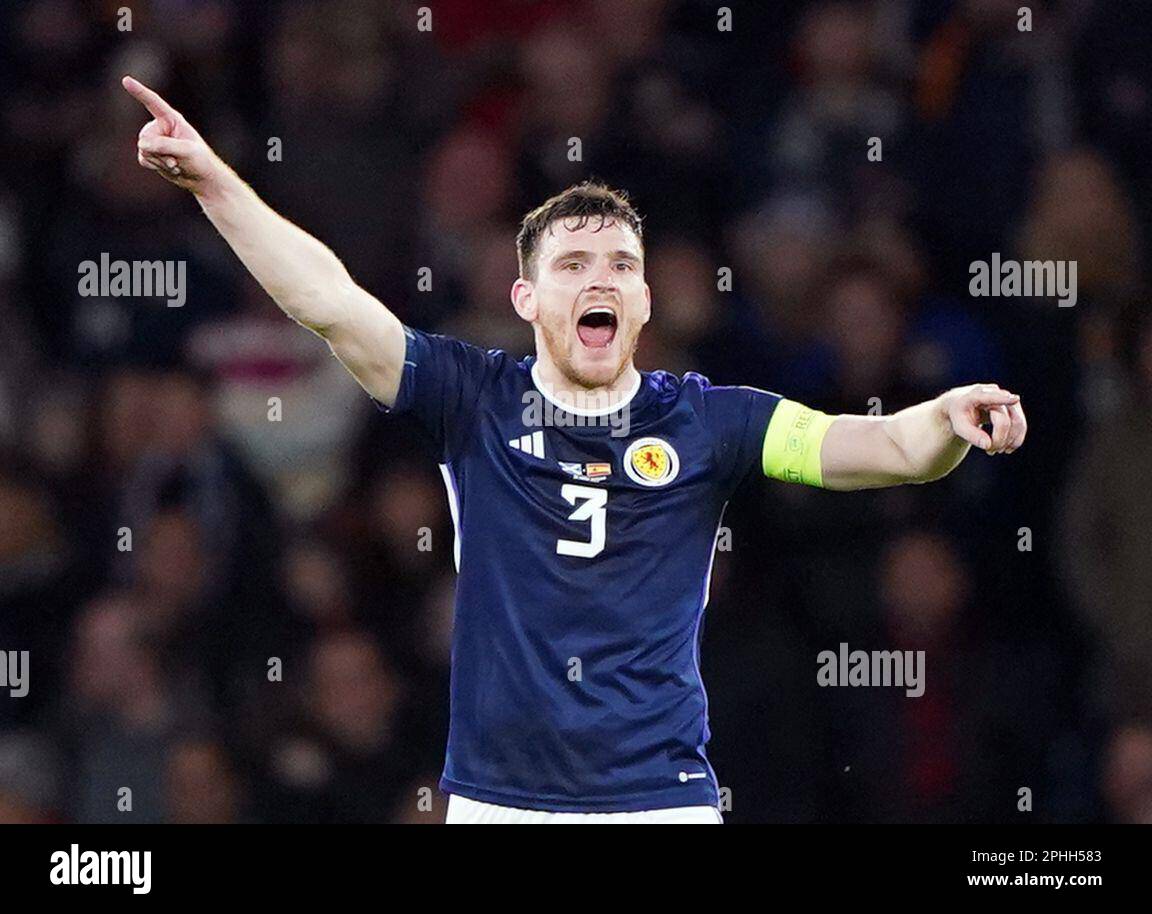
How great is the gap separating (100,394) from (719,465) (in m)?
3.08

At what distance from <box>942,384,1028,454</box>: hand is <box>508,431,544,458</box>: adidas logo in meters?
0.88

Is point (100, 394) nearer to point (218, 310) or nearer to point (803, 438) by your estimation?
point (218, 310)

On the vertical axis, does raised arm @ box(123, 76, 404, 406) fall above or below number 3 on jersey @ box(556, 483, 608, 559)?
above

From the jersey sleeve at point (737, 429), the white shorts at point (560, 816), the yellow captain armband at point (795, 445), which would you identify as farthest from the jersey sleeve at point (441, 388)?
the white shorts at point (560, 816)

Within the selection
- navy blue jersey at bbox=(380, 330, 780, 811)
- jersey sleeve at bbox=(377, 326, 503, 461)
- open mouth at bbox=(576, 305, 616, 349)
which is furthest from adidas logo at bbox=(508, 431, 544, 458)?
open mouth at bbox=(576, 305, 616, 349)

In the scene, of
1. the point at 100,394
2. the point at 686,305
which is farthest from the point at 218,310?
the point at 686,305

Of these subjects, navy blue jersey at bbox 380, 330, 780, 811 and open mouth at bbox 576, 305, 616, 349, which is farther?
open mouth at bbox 576, 305, 616, 349

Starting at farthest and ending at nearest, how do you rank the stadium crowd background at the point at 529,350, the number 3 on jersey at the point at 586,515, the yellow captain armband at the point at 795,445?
1. the stadium crowd background at the point at 529,350
2. the yellow captain armband at the point at 795,445
3. the number 3 on jersey at the point at 586,515

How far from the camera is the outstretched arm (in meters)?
4.09

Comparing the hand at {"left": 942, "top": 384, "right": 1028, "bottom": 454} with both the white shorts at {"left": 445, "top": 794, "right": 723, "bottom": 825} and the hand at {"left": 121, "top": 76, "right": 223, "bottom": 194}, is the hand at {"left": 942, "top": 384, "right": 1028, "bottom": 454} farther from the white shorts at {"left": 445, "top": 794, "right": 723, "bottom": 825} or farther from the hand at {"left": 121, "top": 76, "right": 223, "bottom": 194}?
the hand at {"left": 121, "top": 76, "right": 223, "bottom": 194}

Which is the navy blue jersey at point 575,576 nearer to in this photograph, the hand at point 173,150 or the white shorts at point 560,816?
the white shorts at point 560,816

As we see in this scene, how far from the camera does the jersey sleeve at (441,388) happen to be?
4.34 meters

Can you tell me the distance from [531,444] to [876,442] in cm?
76

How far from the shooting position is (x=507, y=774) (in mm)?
4168
